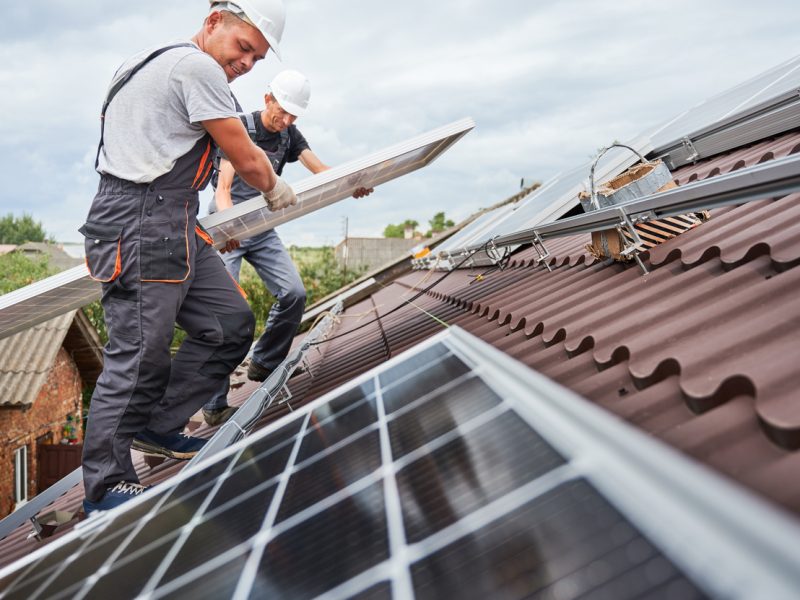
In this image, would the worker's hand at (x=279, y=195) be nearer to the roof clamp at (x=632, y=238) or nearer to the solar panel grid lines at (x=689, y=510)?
the roof clamp at (x=632, y=238)

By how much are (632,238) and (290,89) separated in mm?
3596

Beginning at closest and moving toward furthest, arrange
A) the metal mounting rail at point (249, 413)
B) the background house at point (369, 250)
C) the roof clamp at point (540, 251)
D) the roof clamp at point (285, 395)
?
the metal mounting rail at point (249, 413) → the roof clamp at point (540, 251) → the roof clamp at point (285, 395) → the background house at point (369, 250)

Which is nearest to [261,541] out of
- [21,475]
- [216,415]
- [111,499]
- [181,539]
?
[181,539]

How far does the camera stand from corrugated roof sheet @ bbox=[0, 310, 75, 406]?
40.7 ft

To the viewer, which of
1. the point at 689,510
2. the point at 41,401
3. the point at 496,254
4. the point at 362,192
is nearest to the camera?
the point at 689,510

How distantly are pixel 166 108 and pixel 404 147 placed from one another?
1926mm

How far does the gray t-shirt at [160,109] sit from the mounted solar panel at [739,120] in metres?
3.93

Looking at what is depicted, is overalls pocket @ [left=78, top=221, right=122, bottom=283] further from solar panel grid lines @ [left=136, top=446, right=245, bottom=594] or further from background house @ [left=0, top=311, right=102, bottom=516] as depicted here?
background house @ [left=0, top=311, right=102, bottom=516]

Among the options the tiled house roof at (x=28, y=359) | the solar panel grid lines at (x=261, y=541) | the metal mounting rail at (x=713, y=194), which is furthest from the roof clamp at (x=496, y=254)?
the tiled house roof at (x=28, y=359)

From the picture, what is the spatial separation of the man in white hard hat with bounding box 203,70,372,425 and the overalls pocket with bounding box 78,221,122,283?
2.00 meters

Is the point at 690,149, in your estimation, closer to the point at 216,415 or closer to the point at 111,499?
the point at 216,415

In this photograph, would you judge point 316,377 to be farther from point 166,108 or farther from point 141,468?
point 166,108

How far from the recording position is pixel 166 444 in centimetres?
391

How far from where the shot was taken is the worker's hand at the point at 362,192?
18.0ft
